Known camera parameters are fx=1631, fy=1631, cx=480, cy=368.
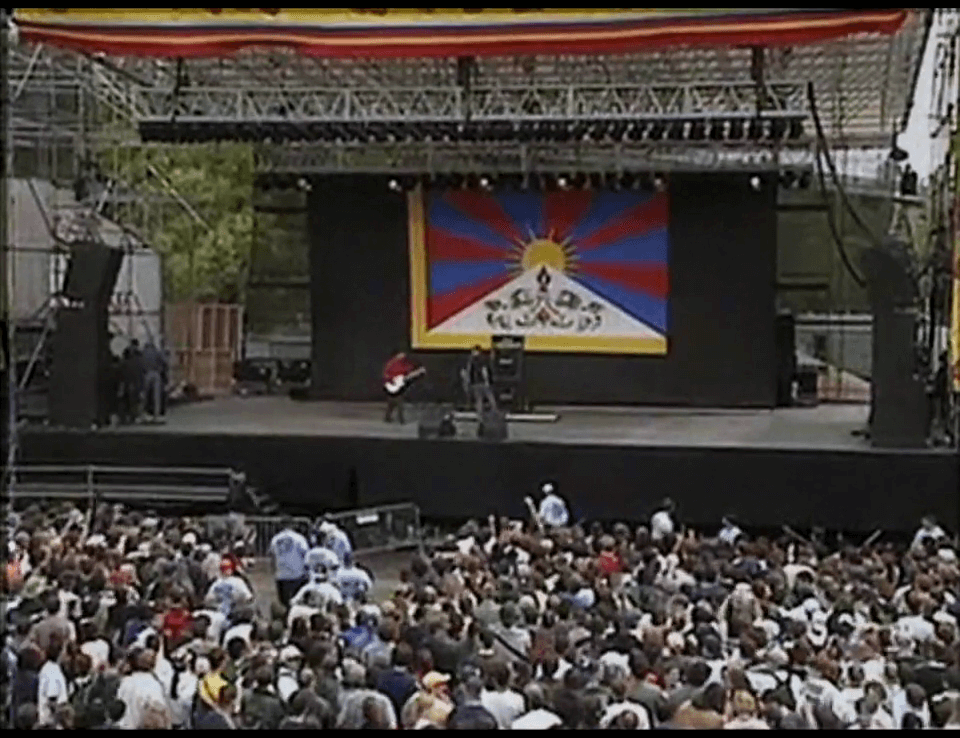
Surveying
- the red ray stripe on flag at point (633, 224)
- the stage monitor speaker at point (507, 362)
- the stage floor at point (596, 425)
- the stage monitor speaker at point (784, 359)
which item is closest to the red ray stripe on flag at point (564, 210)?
the red ray stripe on flag at point (633, 224)

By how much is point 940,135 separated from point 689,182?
17.3 ft

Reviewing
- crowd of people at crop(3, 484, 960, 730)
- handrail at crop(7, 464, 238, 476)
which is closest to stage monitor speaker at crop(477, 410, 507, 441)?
handrail at crop(7, 464, 238, 476)

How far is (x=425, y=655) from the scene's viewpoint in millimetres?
8008

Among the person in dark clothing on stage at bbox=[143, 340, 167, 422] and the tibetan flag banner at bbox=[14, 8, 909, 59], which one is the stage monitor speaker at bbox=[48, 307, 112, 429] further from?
the tibetan flag banner at bbox=[14, 8, 909, 59]

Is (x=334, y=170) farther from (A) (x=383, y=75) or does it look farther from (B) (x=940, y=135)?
(B) (x=940, y=135)

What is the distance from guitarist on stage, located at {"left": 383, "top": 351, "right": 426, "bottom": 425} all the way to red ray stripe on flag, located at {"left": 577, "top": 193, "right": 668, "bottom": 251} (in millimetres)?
2896

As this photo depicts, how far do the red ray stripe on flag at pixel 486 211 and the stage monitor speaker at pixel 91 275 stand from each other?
5116 mm

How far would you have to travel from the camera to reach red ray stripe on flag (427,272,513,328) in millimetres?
21938

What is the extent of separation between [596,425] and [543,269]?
339 cm

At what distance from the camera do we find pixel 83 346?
61.2 ft

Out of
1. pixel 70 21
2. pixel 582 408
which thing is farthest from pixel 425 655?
pixel 582 408

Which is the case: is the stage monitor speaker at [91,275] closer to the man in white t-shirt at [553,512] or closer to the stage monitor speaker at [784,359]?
the man in white t-shirt at [553,512]

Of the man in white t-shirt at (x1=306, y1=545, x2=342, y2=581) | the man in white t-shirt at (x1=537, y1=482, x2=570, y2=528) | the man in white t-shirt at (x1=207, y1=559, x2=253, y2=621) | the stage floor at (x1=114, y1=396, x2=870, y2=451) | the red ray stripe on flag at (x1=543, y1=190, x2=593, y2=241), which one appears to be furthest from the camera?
the red ray stripe on flag at (x1=543, y1=190, x2=593, y2=241)

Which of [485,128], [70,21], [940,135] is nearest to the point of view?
[70,21]
